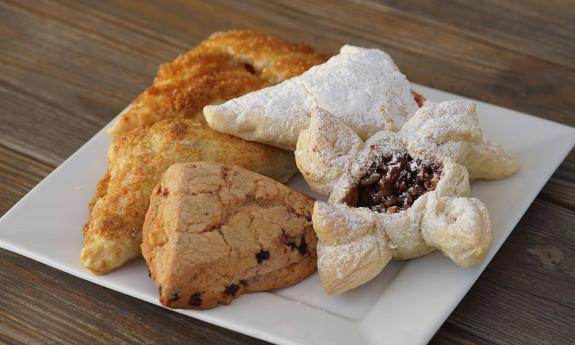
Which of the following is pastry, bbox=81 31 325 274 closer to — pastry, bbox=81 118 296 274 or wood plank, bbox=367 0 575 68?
pastry, bbox=81 118 296 274

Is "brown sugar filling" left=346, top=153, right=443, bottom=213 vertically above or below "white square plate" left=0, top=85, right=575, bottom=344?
above

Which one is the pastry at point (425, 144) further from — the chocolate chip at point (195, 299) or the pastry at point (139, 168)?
the chocolate chip at point (195, 299)

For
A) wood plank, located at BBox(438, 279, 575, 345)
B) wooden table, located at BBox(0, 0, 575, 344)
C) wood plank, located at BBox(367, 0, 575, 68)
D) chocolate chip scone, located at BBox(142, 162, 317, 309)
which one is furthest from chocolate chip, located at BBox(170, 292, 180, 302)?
wood plank, located at BBox(367, 0, 575, 68)

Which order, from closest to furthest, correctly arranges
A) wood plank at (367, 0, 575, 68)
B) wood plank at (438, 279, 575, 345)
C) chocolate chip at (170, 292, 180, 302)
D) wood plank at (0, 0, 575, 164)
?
chocolate chip at (170, 292, 180, 302)
wood plank at (438, 279, 575, 345)
wood plank at (0, 0, 575, 164)
wood plank at (367, 0, 575, 68)

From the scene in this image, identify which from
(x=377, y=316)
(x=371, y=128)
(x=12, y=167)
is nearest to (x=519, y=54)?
(x=371, y=128)

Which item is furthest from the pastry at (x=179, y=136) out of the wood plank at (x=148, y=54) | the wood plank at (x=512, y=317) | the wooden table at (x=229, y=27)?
the wood plank at (x=512, y=317)

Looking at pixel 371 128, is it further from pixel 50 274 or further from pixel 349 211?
pixel 50 274
